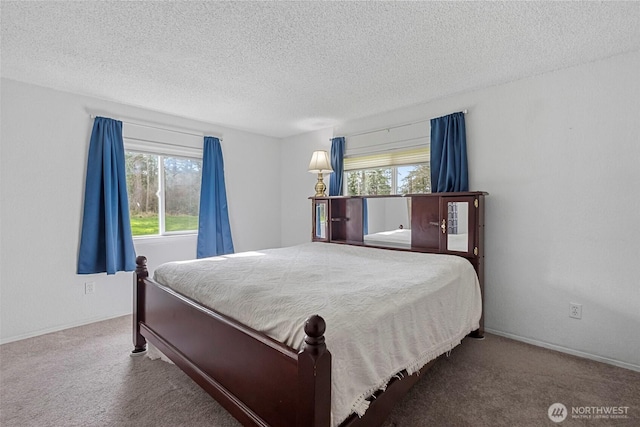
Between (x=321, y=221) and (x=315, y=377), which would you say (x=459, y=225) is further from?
(x=315, y=377)

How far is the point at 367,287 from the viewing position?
5.72ft

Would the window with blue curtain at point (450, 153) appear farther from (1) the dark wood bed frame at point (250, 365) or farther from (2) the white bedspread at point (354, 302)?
(1) the dark wood bed frame at point (250, 365)

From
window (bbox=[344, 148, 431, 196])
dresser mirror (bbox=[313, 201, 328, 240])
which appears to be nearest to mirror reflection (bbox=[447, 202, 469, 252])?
window (bbox=[344, 148, 431, 196])

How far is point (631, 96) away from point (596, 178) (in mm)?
603

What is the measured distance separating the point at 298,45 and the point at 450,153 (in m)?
1.78

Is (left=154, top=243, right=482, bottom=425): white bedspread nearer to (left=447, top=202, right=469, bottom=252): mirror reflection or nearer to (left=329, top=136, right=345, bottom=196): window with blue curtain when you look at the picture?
(left=447, top=202, right=469, bottom=252): mirror reflection

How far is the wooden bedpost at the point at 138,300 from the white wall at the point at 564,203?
3.01 m

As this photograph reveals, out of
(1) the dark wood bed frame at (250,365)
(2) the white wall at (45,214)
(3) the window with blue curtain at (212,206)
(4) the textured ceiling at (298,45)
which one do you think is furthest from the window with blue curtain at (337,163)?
(1) the dark wood bed frame at (250,365)

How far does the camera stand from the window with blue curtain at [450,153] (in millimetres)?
2975

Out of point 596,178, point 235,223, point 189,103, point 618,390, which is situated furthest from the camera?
point 235,223

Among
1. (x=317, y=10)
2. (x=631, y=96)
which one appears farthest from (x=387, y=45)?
(x=631, y=96)

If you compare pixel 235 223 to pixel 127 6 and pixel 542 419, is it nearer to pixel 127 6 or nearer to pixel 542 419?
pixel 127 6

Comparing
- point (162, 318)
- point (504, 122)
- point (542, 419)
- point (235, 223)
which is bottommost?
point (542, 419)

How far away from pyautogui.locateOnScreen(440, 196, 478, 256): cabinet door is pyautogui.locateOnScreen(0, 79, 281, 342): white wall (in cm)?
323
